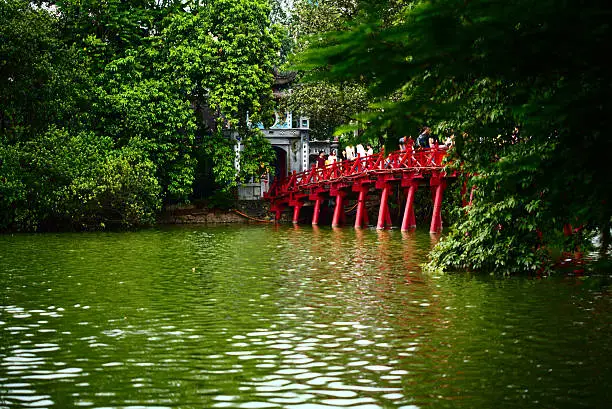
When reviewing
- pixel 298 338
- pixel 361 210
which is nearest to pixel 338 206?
pixel 361 210

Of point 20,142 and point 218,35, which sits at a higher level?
point 218,35

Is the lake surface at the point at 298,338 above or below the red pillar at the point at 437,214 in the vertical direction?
below

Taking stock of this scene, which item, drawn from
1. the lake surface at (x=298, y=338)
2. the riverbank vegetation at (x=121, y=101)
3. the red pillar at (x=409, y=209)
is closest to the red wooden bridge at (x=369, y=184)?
the red pillar at (x=409, y=209)

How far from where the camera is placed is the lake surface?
7.96m

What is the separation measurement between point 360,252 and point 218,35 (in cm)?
2157

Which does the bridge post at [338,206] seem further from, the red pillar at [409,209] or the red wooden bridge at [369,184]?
the red pillar at [409,209]

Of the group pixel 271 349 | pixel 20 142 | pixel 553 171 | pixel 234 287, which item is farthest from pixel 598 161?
pixel 20 142

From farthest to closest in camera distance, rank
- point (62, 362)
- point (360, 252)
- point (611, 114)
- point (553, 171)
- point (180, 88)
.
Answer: point (180, 88) → point (360, 252) → point (62, 362) → point (553, 171) → point (611, 114)

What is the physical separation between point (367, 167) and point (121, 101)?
10825 millimetres

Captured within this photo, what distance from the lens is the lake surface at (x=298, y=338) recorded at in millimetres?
7961

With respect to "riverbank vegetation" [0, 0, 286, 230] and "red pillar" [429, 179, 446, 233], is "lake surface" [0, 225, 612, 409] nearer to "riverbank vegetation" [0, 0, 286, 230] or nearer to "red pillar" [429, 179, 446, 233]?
"red pillar" [429, 179, 446, 233]

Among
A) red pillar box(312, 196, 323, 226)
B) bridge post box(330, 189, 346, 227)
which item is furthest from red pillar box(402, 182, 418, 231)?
red pillar box(312, 196, 323, 226)

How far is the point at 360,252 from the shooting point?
77.0 ft

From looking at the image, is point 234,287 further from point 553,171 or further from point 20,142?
point 20,142
